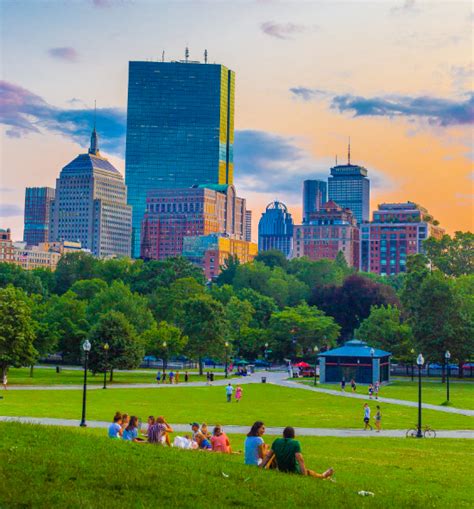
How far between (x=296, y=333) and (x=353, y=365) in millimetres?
29793

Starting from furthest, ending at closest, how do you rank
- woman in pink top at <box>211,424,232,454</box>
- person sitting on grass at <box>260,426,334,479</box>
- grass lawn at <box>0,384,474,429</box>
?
grass lawn at <box>0,384,474,429</box> → woman in pink top at <box>211,424,232,454</box> → person sitting on grass at <box>260,426,334,479</box>

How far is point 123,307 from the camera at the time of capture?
355 feet

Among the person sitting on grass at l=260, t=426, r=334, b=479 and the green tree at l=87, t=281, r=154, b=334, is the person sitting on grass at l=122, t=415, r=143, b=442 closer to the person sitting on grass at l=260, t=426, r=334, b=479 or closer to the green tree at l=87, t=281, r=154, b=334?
the person sitting on grass at l=260, t=426, r=334, b=479

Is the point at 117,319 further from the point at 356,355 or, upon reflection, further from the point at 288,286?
the point at 288,286

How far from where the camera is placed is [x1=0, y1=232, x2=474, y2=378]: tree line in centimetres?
8125

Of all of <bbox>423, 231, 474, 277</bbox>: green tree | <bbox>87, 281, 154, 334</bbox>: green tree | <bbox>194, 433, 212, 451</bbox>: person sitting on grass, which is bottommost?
<bbox>194, 433, 212, 451</bbox>: person sitting on grass

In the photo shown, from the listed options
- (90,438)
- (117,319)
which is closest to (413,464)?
(90,438)

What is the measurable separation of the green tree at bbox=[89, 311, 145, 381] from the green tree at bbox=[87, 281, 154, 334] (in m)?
23.2

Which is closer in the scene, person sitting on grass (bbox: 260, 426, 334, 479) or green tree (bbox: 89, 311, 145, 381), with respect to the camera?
person sitting on grass (bbox: 260, 426, 334, 479)

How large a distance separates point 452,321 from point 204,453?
241 feet

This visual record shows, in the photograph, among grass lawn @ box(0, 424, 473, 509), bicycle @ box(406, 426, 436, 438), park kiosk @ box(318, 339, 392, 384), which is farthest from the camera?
park kiosk @ box(318, 339, 392, 384)

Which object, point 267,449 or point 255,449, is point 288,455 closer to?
point 255,449

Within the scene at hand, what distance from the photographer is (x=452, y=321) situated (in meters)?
92.9

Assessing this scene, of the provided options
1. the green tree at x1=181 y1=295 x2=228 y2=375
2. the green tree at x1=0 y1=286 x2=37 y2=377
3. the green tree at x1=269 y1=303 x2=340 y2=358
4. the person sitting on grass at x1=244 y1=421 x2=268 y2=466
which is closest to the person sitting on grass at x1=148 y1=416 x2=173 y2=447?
the person sitting on grass at x1=244 y1=421 x2=268 y2=466
